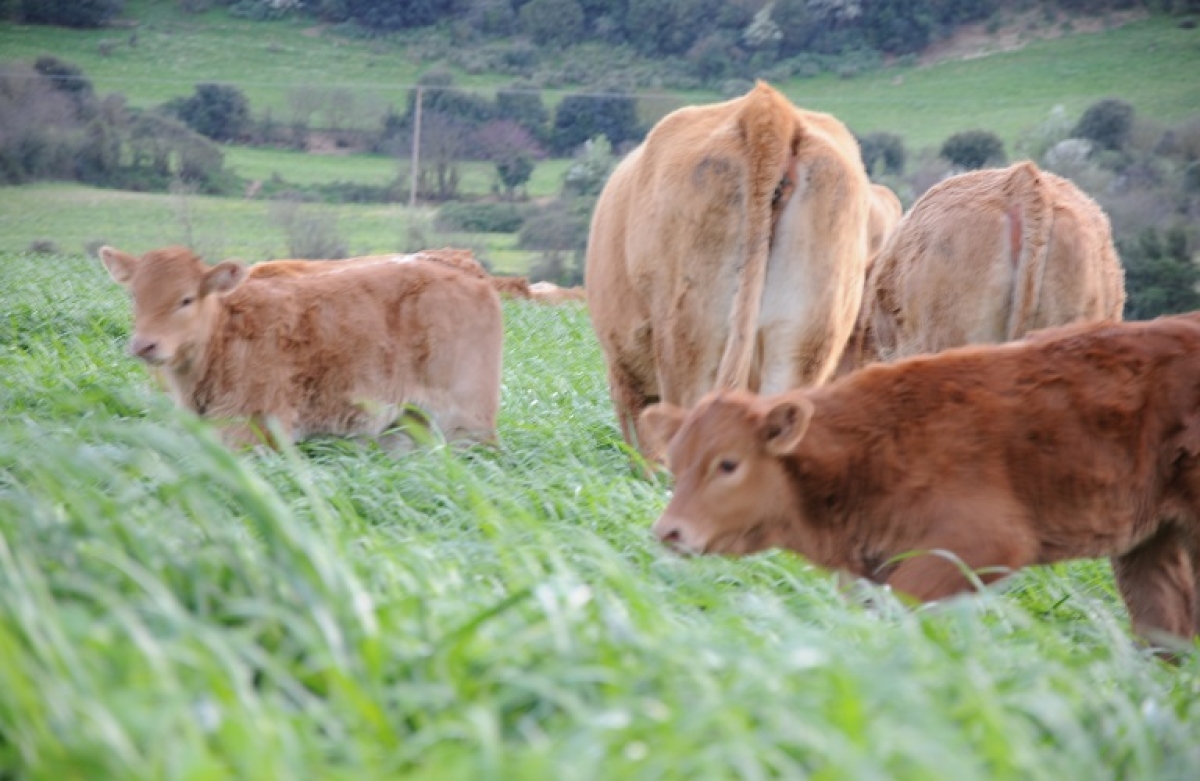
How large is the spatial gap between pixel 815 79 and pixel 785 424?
27569mm

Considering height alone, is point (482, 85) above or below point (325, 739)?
below

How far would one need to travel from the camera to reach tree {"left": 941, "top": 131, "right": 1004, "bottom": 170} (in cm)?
Result: 2845

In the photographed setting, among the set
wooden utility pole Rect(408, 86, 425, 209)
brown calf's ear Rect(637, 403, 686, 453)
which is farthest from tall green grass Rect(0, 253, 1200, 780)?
wooden utility pole Rect(408, 86, 425, 209)

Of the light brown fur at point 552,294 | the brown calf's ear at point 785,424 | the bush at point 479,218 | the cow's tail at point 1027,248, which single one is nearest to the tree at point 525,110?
the bush at point 479,218

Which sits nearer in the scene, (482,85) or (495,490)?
(495,490)

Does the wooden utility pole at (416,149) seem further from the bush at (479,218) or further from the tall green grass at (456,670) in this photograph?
the tall green grass at (456,670)

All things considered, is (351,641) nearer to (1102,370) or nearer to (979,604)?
(979,604)

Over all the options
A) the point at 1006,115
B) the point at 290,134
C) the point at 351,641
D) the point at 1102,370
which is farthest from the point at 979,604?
the point at 1006,115

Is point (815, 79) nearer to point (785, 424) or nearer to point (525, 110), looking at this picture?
point (525, 110)

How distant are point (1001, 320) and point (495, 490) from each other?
10.7 feet

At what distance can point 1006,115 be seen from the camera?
32.4 meters

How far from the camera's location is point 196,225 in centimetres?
2519

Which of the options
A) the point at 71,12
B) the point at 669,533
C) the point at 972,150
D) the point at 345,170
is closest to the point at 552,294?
the point at 345,170

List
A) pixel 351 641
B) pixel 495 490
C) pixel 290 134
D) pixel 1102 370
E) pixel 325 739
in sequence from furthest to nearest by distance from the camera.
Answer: pixel 290 134
pixel 495 490
pixel 1102 370
pixel 351 641
pixel 325 739
